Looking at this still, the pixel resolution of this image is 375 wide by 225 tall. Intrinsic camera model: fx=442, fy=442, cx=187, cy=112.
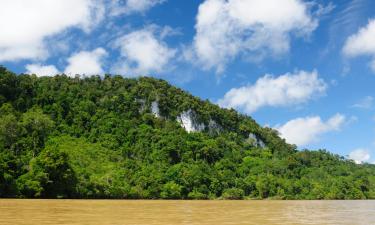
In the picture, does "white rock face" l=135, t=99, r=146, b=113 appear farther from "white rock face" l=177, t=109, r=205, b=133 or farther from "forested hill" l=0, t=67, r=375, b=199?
"white rock face" l=177, t=109, r=205, b=133

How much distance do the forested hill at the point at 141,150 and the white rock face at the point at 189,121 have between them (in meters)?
0.31

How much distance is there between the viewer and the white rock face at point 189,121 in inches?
4860

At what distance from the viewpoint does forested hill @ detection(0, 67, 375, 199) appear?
199 feet

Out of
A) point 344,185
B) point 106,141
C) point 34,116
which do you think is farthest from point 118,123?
point 344,185

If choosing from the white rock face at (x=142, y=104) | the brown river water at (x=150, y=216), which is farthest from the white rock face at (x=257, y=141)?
the brown river water at (x=150, y=216)

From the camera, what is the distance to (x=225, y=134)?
132750 millimetres

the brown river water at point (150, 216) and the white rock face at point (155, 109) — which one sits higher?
the white rock face at point (155, 109)

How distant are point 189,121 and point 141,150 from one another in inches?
1150

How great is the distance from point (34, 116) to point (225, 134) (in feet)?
228

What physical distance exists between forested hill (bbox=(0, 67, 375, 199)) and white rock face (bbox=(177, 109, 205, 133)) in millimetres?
308

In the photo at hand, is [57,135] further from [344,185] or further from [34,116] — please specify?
[344,185]

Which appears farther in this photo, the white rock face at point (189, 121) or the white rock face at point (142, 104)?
the white rock face at point (189, 121)

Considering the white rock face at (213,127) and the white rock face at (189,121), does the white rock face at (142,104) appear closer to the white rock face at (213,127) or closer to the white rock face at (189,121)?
the white rock face at (189,121)

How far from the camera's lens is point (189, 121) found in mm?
124688
